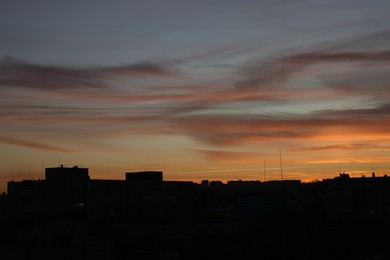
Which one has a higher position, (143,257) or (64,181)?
(64,181)

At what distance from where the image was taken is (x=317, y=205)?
386 ft

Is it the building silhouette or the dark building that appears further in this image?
the dark building

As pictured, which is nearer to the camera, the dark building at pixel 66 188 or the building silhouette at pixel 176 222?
the building silhouette at pixel 176 222

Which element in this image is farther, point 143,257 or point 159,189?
point 159,189

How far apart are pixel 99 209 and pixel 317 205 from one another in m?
40.5

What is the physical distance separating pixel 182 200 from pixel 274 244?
2234 inches

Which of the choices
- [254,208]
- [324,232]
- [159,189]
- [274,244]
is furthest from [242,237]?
[159,189]

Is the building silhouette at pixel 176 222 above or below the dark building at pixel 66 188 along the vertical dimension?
below

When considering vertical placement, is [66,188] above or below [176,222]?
above

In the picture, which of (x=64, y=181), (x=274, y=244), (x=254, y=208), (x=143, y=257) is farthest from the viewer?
(x=254, y=208)

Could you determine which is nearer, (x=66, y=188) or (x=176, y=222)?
(x=176, y=222)

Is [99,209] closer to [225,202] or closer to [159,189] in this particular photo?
[159,189]

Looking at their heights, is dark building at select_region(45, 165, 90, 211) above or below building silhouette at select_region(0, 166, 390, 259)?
above

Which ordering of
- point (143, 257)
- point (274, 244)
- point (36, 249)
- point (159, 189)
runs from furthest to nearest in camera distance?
point (159, 189)
point (274, 244)
point (143, 257)
point (36, 249)
